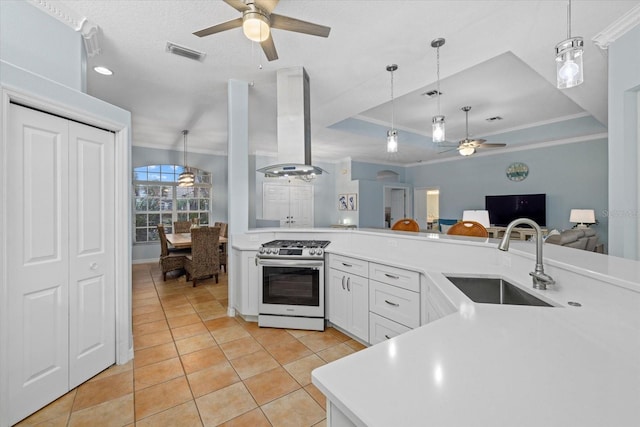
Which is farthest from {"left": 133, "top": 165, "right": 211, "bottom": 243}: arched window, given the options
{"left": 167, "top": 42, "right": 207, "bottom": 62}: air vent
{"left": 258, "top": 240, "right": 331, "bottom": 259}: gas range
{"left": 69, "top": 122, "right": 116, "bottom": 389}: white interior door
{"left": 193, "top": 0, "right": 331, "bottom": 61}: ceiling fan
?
{"left": 193, "top": 0, "right": 331, "bottom": 61}: ceiling fan

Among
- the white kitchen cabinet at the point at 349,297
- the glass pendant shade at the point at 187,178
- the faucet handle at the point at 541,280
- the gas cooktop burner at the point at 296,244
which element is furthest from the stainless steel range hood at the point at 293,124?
the glass pendant shade at the point at 187,178

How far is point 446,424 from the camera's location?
0.53 meters

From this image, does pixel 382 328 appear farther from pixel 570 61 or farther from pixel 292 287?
pixel 570 61

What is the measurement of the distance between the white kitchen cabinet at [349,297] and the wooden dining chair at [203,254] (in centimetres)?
248

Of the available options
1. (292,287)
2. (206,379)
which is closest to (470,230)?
(292,287)

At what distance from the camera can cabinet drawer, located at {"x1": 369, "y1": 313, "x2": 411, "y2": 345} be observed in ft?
7.29

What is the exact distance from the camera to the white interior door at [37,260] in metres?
1.64

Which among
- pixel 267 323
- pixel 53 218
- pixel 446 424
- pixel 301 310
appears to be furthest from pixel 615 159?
pixel 53 218

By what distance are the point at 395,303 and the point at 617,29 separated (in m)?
2.73

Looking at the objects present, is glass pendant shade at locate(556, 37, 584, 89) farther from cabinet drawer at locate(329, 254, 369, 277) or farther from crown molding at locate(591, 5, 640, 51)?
cabinet drawer at locate(329, 254, 369, 277)

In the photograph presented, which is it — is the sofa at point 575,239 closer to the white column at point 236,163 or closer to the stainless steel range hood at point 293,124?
the stainless steel range hood at point 293,124

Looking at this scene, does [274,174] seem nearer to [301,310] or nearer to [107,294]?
[301,310]

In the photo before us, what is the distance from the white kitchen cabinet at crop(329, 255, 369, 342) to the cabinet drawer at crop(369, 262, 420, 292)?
0.37 feet

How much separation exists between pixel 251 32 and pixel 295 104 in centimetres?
136
